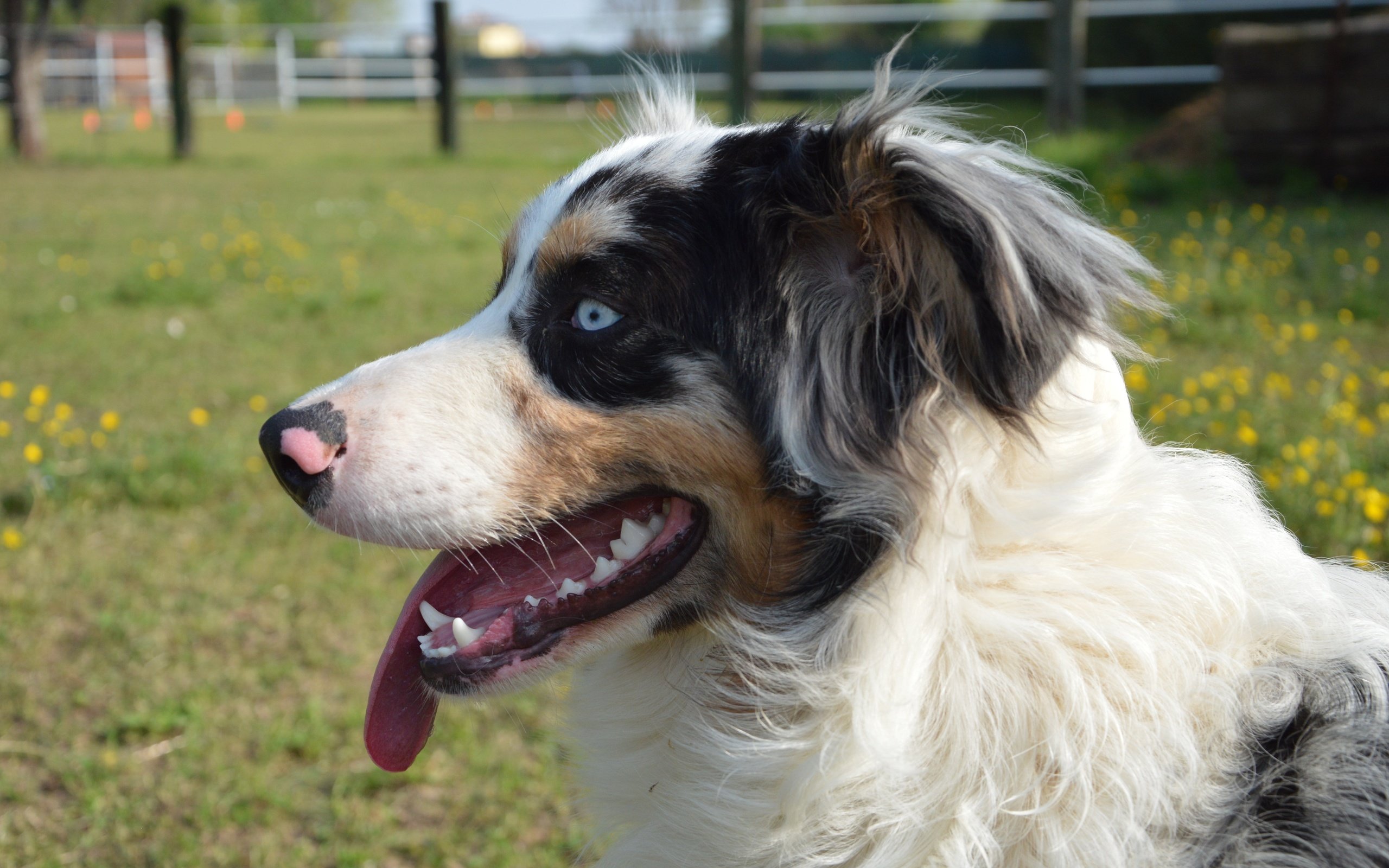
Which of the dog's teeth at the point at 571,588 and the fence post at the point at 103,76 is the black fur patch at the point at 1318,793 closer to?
the dog's teeth at the point at 571,588

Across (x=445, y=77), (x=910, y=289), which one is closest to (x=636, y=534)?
(x=910, y=289)

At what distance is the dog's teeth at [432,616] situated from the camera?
216 centimetres

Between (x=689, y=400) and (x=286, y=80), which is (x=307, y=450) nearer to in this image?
(x=689, y=400)

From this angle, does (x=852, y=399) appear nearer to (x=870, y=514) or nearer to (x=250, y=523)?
(x=870, y=514)

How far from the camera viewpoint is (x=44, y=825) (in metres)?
2.82

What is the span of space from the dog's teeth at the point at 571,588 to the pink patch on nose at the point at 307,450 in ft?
1.59

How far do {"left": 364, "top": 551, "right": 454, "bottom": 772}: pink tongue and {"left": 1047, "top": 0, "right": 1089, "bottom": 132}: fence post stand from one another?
13222 millimetres

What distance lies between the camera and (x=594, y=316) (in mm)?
2109

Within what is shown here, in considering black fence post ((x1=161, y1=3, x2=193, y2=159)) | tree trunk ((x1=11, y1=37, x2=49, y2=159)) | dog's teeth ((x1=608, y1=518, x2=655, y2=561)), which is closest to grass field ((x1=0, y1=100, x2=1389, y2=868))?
dog's teeth ((x1=608, y1=518, x2=655, y2=561))

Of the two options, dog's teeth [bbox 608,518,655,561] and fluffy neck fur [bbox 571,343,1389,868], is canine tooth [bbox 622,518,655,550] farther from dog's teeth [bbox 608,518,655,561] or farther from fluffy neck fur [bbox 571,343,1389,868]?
fluffy neck fur [bbox 571,343,1389,868]

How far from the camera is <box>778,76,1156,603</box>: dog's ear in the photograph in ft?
5.59

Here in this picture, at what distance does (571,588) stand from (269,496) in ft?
10.6

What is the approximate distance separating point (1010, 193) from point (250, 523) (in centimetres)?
375

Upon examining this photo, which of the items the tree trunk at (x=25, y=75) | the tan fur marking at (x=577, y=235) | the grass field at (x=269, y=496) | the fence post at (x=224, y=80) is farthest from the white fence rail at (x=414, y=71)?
the tan fur marking at (x=577, y=235)
